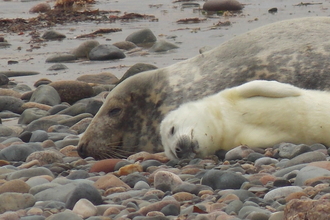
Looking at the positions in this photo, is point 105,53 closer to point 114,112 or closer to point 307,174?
point 114,112

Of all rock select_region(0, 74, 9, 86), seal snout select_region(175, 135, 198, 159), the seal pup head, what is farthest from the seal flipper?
rock select_region(0, 74, 9, 86)

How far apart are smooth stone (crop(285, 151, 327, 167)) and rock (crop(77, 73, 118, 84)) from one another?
532 centimetres

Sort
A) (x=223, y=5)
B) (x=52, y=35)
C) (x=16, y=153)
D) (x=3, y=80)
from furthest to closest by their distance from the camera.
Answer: (x=223, y=5)
(x=52, y=35)
(x=3, y=80)
(x=16, y=153)

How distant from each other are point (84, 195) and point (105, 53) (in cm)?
761

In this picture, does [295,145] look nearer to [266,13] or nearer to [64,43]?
[64,43]

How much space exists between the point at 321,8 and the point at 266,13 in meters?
1.14

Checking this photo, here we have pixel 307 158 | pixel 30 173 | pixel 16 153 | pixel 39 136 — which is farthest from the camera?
pixel 39 136

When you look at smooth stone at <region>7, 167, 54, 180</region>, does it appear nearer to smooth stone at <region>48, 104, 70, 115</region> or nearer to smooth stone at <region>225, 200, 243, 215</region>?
smooth stone at <region>225, 200, 243, 215</region>

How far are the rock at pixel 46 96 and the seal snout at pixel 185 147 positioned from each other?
3.76 m

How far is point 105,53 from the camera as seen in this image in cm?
1148

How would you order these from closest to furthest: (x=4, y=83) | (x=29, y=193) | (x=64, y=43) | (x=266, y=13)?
(x=29, y=193)
(x=4, y=83)
(x=64, y=43)
(x=266, y=13)

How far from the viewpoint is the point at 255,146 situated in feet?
17.1

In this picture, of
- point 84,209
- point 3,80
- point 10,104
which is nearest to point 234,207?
point 84,209

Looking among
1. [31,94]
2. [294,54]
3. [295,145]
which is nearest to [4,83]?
[31,94]
